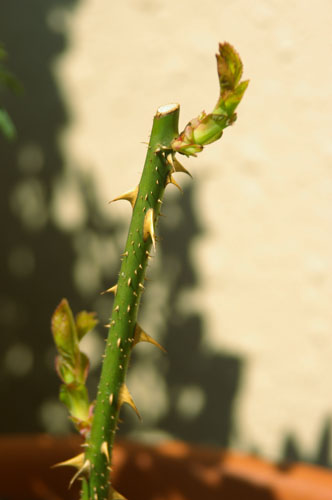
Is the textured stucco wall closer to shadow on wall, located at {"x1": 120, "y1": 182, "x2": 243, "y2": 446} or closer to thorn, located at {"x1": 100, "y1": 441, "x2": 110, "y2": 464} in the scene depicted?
shadow on wall, located at {"x1": 120, "y1": 182, "x2": 243, "y2": 446}

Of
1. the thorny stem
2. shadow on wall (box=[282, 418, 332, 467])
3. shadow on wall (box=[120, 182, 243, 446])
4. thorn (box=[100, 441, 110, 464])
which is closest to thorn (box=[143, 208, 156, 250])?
the thorny stem

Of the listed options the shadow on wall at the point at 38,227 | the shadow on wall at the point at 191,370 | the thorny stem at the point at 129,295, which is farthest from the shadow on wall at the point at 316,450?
the thorny stem at the point at 129,295

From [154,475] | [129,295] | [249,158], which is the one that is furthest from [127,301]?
[249,158]

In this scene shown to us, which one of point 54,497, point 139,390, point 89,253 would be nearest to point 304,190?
point 89,253

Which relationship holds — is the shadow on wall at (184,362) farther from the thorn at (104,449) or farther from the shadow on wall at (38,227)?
the thorn at (104,449)

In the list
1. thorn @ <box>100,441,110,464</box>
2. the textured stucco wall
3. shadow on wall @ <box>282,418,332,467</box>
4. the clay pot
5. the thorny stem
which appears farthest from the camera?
shadow on wall @ <box>282,418,332,467</box>

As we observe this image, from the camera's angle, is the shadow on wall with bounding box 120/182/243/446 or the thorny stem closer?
the thorny stem
